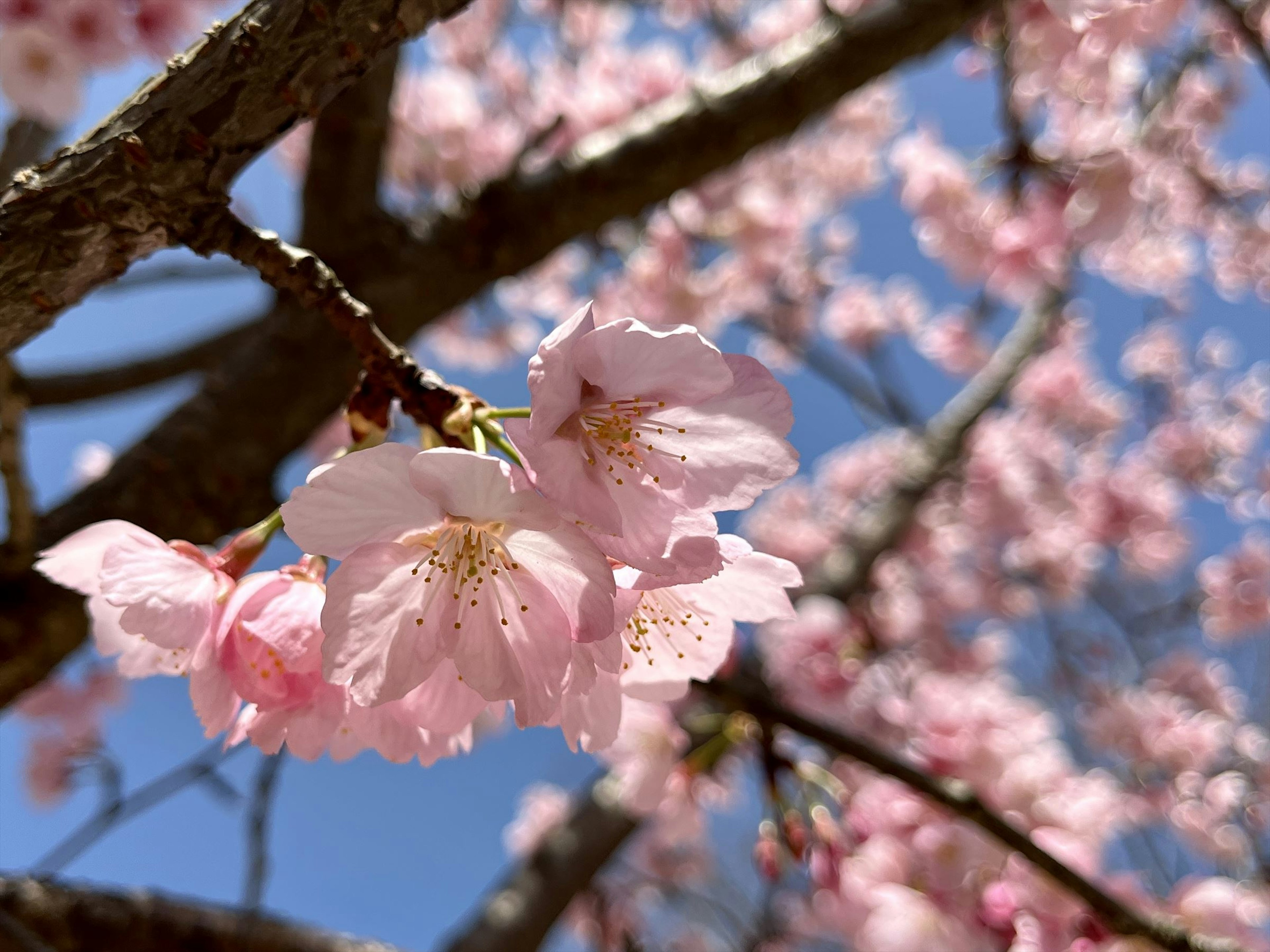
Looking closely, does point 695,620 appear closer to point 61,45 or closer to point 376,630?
point 376,630

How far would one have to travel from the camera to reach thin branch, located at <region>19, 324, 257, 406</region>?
2008 millimetres

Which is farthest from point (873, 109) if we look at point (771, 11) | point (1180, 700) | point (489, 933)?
point (489, 933)

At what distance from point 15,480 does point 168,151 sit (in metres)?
0.66

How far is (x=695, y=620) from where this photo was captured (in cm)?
75

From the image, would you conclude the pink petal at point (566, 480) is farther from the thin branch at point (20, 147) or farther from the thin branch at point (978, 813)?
the thin branch at point (20, 147)

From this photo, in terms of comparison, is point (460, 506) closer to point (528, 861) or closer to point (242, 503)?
point (242, 503)

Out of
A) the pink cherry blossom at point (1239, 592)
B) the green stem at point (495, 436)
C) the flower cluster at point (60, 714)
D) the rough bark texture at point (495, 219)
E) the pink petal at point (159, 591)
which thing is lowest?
the pink cherry blossom at point (1239, 592)

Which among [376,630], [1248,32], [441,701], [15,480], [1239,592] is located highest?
[15,480]

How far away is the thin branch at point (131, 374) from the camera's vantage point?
2008mm

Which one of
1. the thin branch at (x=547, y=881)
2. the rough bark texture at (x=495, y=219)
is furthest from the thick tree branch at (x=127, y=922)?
the thin branch at (x=547, y=881)

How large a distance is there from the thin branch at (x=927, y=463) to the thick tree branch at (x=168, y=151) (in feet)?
9.11

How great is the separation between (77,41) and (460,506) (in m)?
1.62

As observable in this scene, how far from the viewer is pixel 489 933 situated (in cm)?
207

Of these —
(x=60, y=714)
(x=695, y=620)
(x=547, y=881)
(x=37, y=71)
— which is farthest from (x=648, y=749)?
(x=60, y=714)
